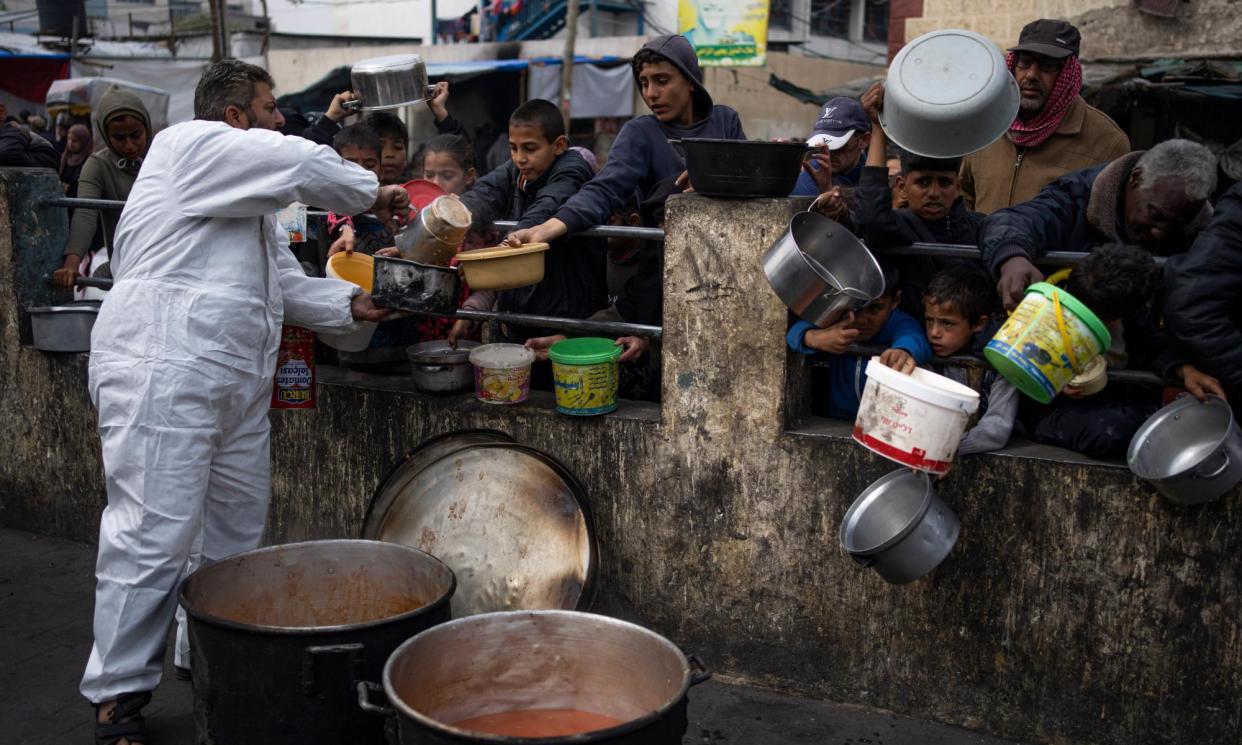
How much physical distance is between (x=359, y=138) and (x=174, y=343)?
1.94 metres

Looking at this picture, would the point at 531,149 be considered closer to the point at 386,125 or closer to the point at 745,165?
the point at 745,165

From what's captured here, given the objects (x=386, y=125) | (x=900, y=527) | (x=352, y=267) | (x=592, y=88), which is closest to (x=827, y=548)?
(x=900, y=527)

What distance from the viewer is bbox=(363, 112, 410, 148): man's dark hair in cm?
527

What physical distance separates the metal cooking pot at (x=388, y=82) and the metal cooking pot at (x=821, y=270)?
2.62 meters

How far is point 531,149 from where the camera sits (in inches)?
164

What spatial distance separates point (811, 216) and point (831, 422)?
767 millimetres

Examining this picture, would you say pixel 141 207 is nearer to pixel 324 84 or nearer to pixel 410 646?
pixel 410 646

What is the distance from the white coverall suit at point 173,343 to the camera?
322cm

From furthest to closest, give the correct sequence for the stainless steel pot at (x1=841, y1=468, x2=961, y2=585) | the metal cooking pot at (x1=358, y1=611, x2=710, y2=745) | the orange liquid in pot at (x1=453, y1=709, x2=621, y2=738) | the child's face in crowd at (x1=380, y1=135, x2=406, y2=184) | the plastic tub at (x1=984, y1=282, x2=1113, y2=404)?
the child's face in crowd at (x1=380, y1=135, x2=406, y2=184) → the stainless steel pot at (x1=841, y1=468, x2=961, y2=585) → the plastic tub at (x1=984, y1=282, x2=1113, y2=404) → the orange liquid in pot at (x1=453, y1=709, x2=621, y2=738) → the metal cooking pot at (x1=358, y1=611, x2=710, y2=745)

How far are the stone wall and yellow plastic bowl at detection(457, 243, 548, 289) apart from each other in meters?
0.47

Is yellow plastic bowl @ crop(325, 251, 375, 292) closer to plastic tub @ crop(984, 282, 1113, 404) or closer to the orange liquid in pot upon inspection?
the orange liquid in pot

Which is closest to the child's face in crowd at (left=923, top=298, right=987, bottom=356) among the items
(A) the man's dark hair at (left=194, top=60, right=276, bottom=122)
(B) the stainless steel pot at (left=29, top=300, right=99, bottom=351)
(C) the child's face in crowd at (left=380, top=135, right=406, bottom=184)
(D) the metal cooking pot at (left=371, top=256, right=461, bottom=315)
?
(D) the metal cooking pot at (left=371, top=256, right=461, bottom=315)

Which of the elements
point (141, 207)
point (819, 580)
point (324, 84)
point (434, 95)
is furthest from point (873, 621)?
point (324, 84)

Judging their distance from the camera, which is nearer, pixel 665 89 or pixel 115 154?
pixel 665 89
